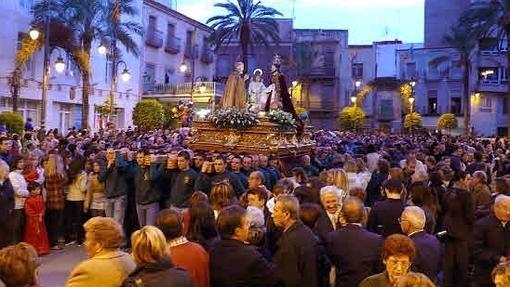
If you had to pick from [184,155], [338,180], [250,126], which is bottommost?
[338,180]

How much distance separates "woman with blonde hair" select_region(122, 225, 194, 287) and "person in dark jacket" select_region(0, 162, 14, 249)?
4.90 m

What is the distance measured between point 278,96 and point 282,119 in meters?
1.98

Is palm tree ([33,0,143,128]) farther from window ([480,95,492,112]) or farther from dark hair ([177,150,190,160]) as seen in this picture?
window ([480,95,492,112])

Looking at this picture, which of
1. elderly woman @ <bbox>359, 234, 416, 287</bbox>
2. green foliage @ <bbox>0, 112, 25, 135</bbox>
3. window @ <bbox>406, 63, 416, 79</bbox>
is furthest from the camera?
window @ <bbox>406, 63, 416, 79</bbox>

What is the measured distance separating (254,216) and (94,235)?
1.70 metres

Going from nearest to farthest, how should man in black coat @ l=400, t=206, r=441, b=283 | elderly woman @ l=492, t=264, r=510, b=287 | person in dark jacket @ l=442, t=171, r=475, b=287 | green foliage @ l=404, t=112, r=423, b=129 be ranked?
1. elderly woman @ l=492, t=264, r=510, b=287
2. man in black coat @ l=400, t=206, r=441, b=283
3. person in dark jacket @ l=442, t=171, r=475, b=287
4. green foliage @ l=404, t=112, r=423, b=129

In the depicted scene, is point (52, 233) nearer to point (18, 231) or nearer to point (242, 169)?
point (18, 231)

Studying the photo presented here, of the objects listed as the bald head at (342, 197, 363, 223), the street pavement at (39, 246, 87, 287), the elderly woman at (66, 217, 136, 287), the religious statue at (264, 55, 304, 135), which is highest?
the religious statue at (264, 55, 304, 135)

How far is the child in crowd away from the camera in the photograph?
9860 mm

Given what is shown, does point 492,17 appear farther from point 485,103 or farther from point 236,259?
point 236,259

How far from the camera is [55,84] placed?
102 ft

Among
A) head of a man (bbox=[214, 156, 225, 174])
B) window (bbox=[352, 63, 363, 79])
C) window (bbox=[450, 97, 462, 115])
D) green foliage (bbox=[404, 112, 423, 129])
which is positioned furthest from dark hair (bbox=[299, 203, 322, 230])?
window (bbox=[352, 63, 363, 79])

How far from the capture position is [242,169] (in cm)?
1103

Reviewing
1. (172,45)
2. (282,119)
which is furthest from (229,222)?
(172,45)
